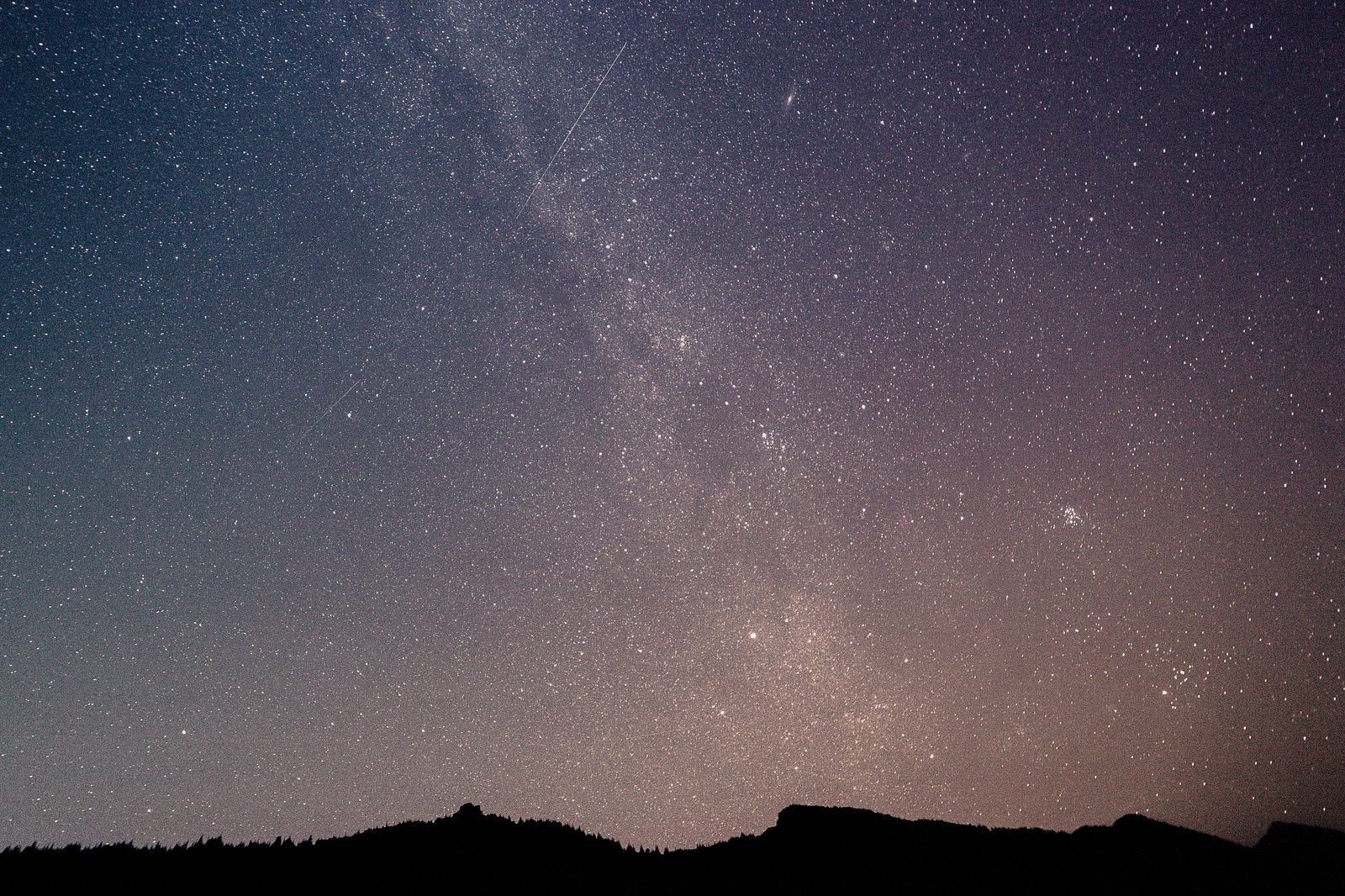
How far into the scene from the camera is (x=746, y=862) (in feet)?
53.4

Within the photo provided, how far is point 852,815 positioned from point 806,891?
5.12m

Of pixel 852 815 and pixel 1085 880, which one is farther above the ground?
pixel 852 815

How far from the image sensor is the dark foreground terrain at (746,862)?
40.3ft

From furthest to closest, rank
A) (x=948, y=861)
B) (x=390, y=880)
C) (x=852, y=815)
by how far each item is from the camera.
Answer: (x=852, y=815), (x=948, y=861), (x=390, y=880)

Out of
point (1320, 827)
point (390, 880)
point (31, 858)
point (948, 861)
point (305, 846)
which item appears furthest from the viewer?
point (1320, 827)

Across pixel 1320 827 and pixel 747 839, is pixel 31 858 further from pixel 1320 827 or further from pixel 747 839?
pixel 1320 827

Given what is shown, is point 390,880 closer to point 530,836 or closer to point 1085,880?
point 530,836

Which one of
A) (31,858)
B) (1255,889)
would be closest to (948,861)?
(1255,889)

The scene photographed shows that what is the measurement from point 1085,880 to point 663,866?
946 cm

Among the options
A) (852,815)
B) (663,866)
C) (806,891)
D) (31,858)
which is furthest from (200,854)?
(852,815)

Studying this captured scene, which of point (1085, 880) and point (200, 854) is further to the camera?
point (1085, 880)

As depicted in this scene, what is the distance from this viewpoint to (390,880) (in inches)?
501

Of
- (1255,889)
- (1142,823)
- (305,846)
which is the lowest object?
(1255,889)

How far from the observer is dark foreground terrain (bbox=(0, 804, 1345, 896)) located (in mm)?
12281
